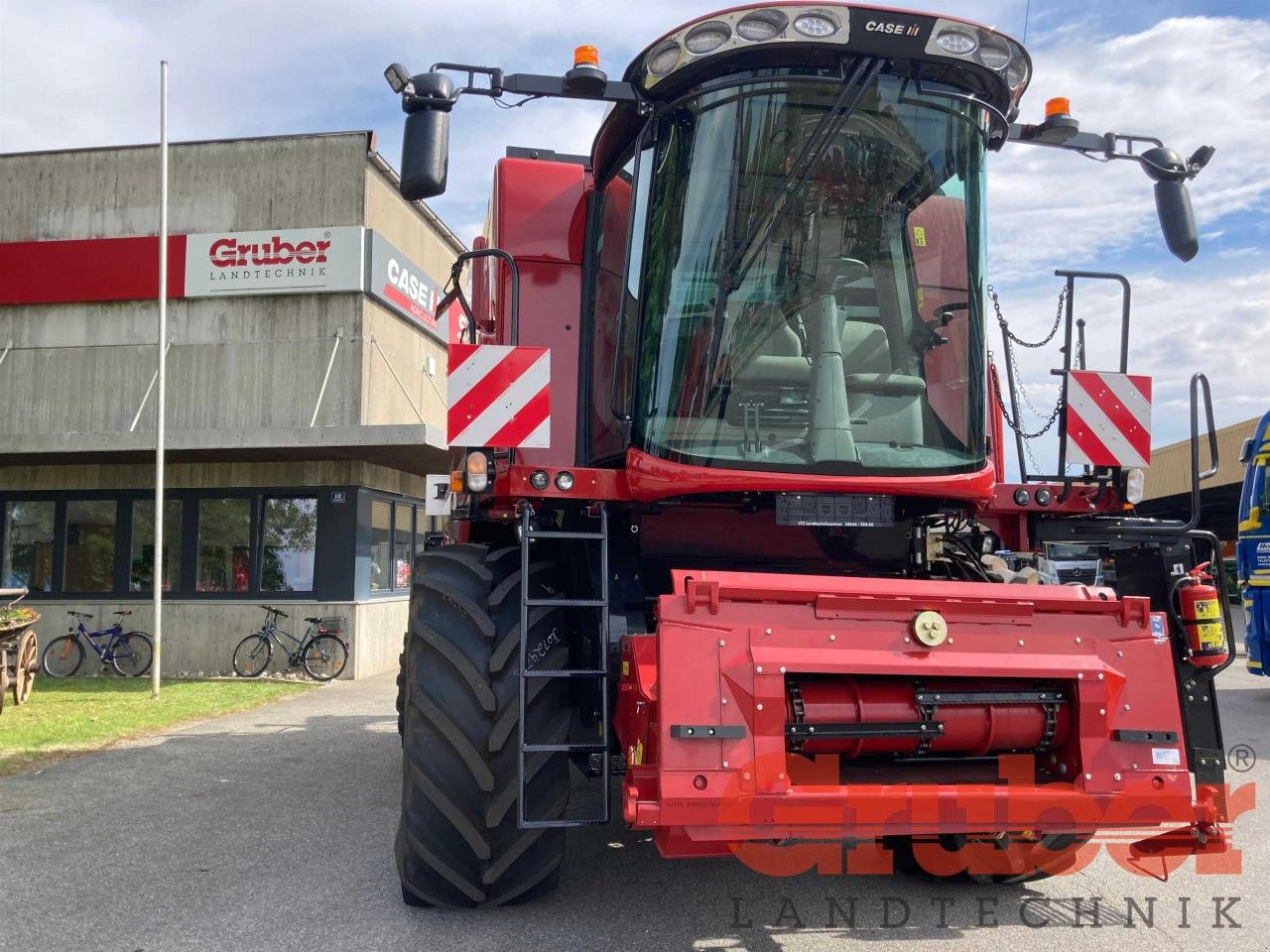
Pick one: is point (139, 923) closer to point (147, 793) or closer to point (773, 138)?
point (147, 793)

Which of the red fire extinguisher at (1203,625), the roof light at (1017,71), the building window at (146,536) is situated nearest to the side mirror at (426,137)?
the roof light at (1017,71)

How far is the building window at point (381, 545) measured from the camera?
579 inches

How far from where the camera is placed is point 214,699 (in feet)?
37.9

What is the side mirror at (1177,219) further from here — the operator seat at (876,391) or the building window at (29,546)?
the building window at (29,546)

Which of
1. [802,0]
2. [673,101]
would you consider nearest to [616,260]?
[673,101]

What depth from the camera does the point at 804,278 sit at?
13.6 ft

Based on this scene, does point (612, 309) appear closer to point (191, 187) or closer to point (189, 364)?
point (189, 364)

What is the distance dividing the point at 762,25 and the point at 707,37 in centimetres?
21

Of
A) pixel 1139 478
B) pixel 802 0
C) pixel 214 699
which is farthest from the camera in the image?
pixel 214 699

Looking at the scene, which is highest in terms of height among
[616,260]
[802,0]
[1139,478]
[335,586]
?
[802,0]

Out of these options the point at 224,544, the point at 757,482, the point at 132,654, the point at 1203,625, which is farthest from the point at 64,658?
the point at 1203,625

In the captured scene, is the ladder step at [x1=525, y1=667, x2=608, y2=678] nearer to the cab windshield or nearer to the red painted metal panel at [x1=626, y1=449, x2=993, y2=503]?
the red painted metal panel at [x1=626, y1=449, x2=993, y2=503]

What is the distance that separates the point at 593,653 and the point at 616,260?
6.35ft

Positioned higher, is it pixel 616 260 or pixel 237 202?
pixel 237 202
